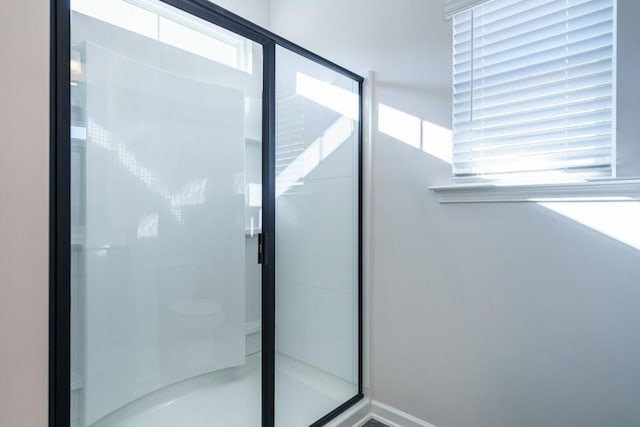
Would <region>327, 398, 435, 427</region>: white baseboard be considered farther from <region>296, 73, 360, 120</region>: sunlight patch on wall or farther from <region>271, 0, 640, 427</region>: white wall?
<region>296, 73, 360, 120</region>: sunlight patch on wall

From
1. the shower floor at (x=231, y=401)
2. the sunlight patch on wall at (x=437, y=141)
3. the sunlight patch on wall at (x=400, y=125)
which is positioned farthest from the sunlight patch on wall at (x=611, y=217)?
the shower floor at (x=231, y=401)

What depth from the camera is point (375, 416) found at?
71.1 inches

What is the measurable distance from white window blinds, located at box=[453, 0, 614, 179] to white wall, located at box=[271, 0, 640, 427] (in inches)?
2.7

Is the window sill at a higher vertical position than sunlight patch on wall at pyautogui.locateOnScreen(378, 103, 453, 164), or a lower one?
lower

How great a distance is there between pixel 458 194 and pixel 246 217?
3.07 feet

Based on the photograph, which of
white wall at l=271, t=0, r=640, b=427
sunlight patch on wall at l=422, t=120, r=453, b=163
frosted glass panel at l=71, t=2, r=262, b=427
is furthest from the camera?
sunlight patch on wall at l=422, t=120, r=453, b=163

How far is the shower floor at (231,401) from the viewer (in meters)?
1.27

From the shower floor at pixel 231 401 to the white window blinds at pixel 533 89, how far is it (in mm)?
1213

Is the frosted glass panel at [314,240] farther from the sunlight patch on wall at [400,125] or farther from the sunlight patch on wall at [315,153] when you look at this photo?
the sunlight patch on wall at [400,125]

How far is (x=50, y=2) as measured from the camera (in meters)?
0.92

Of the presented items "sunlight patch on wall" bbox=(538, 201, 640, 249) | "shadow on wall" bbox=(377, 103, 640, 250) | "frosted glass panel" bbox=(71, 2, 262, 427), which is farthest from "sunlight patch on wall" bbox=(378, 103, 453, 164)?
"frosted glass panel" bbox=(71, 2, 262, 427)

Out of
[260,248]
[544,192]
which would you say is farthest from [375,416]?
[544,192]

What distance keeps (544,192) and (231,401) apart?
5.01 ft

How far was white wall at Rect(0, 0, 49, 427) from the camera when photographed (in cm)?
90
